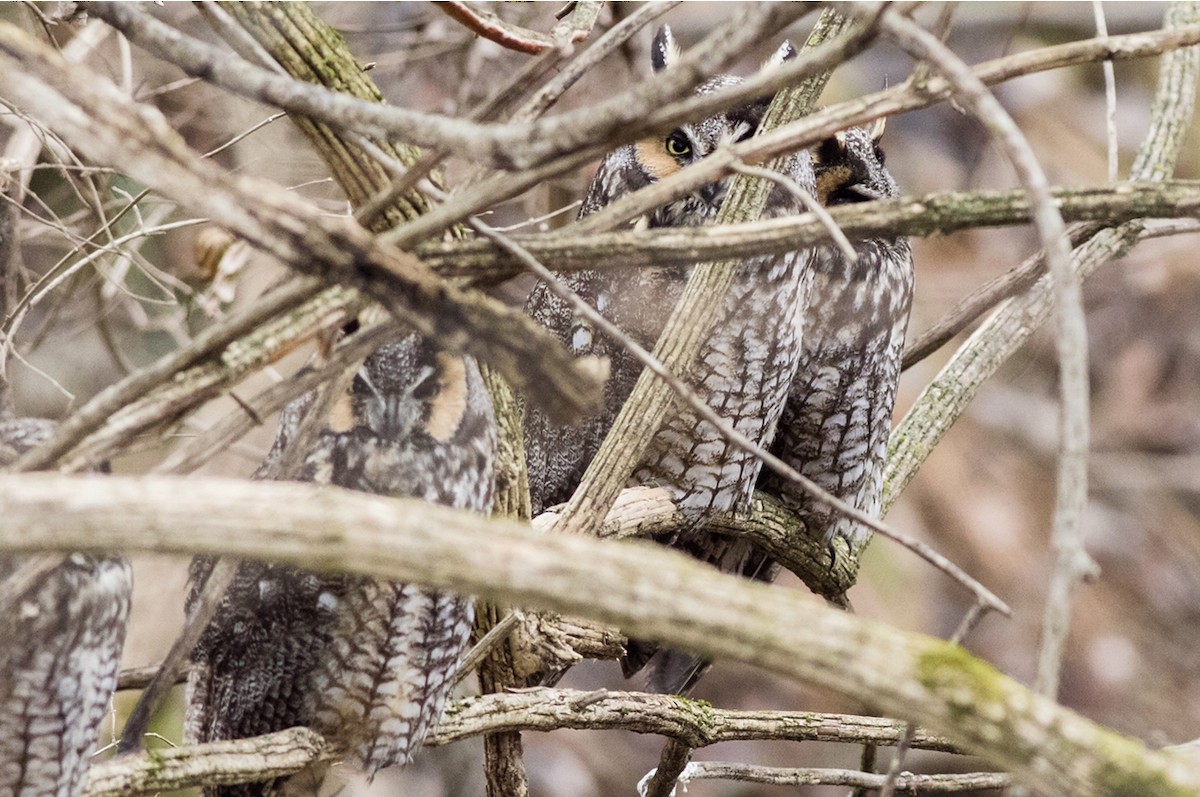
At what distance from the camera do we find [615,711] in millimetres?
1997

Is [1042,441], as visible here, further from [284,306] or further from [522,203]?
[284,306]

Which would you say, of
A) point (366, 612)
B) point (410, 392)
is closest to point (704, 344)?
point (410, 392)

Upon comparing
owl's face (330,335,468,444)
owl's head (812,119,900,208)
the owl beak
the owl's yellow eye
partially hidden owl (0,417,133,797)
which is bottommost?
partially hidden owl (0,417,133,797)

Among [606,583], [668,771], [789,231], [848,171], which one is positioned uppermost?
[848,171]

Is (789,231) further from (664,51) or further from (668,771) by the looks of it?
(668,771)

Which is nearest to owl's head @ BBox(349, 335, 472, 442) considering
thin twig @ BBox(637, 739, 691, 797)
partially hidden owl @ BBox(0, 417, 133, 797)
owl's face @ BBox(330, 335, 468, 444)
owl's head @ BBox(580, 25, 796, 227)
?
owl's face @ BBox(330, 335, 468, 444)

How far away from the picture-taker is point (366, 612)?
1787 millimetres

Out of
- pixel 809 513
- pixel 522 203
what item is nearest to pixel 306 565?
pixel 809 513

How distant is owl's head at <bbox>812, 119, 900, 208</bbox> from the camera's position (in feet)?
7.84

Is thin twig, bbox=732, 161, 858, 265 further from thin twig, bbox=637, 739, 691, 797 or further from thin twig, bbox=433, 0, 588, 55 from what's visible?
thin twig, bbox=637, 739, 691, 797

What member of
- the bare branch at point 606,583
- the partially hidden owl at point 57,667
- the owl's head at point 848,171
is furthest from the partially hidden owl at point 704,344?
the bare branch at point 606,583

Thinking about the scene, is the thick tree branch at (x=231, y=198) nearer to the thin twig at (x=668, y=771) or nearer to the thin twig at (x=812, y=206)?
the thin twig at (x=812, y=206)

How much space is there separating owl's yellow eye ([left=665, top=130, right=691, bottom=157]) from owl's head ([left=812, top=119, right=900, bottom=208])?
30 centimetres

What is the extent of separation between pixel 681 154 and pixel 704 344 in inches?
14.3
